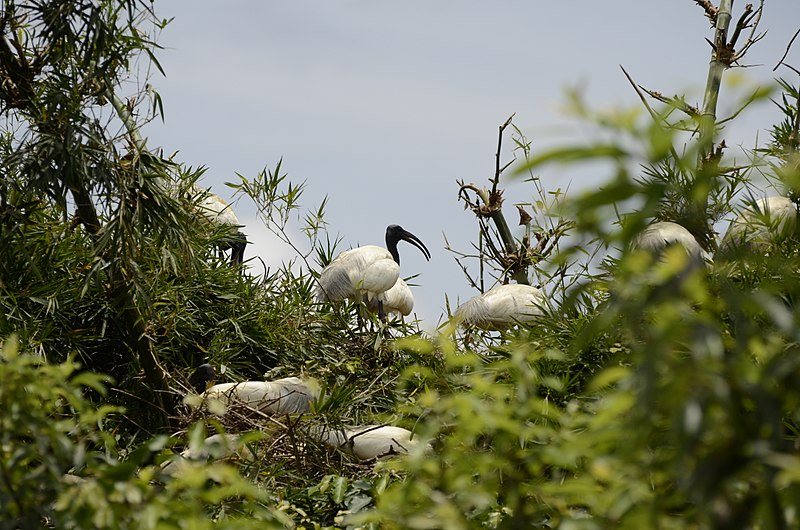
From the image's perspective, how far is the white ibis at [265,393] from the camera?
465 centimetres

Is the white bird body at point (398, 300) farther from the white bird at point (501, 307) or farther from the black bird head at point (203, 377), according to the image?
the black bird head at point (203, 377)

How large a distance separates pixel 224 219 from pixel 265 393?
84.9 inches

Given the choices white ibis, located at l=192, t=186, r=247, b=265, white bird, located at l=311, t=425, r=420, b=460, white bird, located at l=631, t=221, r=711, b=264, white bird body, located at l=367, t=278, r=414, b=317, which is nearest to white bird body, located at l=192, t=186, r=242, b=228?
white ibis, located at l=192, t=186, r=247, b=265

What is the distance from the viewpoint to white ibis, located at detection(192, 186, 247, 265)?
621 cm

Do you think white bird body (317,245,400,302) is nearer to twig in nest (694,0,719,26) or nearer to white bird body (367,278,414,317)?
white bird body (367,278,414,317)

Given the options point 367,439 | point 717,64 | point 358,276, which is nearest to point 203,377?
point 367,439

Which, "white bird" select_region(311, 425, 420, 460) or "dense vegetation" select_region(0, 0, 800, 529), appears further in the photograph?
"white bird" select_region(311, 425, 420, 460)

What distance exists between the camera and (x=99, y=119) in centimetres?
460

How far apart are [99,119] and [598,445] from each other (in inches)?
144

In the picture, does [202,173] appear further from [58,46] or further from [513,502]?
[513,502]

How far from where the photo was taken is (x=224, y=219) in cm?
672

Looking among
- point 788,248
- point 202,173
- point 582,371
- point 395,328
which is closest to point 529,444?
point 582,371

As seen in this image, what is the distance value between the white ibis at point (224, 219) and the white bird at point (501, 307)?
1.64 m

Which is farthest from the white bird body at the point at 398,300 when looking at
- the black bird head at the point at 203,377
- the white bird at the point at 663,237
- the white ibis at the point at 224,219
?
the white bird at the point at 663,237
